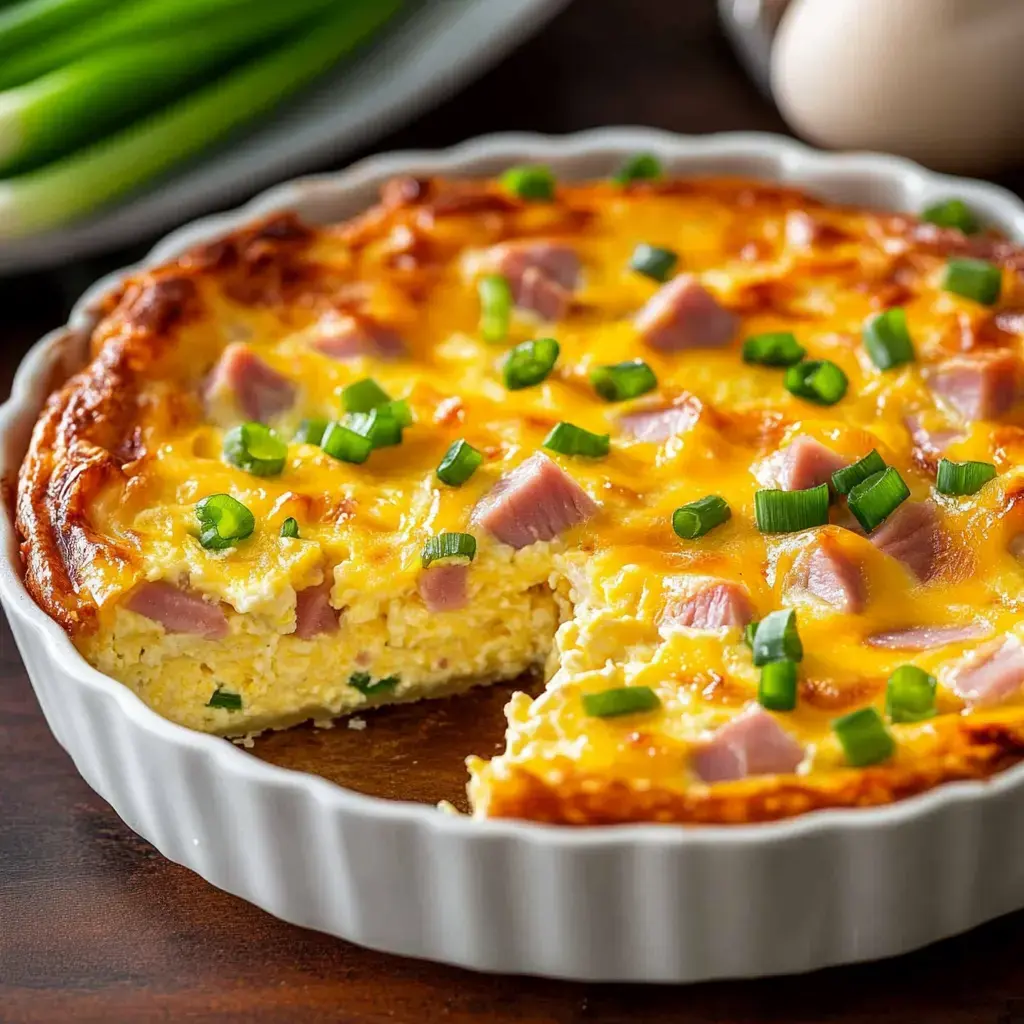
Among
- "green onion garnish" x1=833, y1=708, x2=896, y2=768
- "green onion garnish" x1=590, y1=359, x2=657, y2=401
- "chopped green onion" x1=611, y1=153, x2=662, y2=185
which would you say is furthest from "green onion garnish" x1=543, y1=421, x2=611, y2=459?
"chopped green onion" x1=611, y1=153, x2=662, y2=185

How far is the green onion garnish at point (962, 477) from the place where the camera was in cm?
381

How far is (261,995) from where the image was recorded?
3326mm

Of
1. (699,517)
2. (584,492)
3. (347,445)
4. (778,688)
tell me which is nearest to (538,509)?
(584,492)

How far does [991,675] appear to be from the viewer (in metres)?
3.31

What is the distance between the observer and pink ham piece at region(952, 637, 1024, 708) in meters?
3.29

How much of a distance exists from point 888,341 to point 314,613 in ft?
5.29

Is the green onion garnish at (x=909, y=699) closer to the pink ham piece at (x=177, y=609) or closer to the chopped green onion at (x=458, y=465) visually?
the chopped green onion at (x=458, y=465)

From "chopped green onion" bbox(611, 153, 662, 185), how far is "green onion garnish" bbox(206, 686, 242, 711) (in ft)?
6.54

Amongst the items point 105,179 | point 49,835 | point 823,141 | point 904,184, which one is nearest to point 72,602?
point 49,835

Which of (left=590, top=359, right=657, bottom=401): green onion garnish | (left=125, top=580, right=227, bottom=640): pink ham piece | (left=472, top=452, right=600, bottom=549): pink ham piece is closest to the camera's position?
(left=125, top=580, right=227, bottom=640): pink ham piece

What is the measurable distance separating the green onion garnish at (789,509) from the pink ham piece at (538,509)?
39cm

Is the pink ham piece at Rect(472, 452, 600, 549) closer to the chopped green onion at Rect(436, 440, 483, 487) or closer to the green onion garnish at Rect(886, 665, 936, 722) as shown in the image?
the chopped green onion at Rect(436, 440, 483, 487)

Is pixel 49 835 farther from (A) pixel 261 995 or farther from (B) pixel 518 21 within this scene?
(B) pixel 518 21

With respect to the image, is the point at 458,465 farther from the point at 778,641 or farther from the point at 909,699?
the point at 909,699
